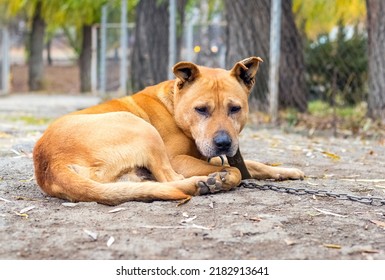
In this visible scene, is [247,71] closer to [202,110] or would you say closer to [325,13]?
[202,110]

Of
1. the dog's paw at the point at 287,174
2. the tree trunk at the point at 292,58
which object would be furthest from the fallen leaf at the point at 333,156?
the tree trunk at the point at 292,58

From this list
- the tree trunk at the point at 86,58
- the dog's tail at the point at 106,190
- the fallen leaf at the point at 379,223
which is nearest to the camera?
the fallen leaf at the point at 379,223

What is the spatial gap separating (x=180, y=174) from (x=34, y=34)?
24153mm

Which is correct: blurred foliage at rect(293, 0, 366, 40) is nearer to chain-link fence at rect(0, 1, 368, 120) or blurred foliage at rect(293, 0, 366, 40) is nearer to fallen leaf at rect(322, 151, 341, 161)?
chain-link fence at rect(0, 1, 368, 120)

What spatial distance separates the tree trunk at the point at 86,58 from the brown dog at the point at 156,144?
23.0m

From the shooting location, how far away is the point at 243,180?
552cm

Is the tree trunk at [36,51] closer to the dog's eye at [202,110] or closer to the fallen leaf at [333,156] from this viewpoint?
the fallen leaf at [333,156]

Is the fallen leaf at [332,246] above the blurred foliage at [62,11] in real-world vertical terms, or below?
below

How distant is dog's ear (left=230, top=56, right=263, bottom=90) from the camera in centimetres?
559

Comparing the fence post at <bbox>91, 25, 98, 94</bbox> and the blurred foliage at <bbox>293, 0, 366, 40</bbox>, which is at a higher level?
the blurred foliage at <bbox>293, 0, 366, 40</bbox>

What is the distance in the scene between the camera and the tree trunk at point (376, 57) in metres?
9.95

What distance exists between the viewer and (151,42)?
51.0 feet

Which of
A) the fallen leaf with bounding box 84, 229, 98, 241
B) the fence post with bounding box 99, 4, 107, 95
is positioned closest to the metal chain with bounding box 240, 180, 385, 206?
the fallen leaf with bounding box 84, 229, 98, 241
